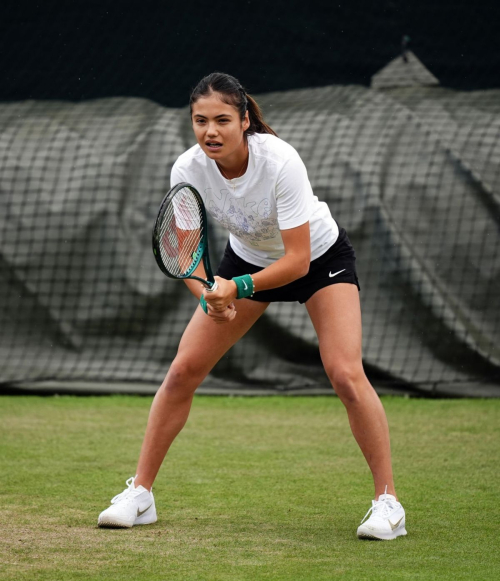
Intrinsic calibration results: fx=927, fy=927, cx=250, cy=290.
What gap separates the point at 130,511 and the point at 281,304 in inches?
128

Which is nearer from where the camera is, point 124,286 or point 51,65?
point 124,286

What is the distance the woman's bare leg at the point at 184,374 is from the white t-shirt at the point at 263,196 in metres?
0.25

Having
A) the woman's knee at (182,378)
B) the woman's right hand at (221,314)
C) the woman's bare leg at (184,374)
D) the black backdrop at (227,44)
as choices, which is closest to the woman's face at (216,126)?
the woman's right hand at (221,314)

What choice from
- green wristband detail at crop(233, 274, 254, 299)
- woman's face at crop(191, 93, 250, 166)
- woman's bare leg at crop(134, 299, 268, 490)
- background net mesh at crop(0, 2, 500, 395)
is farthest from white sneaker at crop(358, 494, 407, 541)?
background net mesh at crop(0, 2, 500, 395)

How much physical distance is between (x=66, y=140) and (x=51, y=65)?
151 centimetres

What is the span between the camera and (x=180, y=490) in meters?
3.79

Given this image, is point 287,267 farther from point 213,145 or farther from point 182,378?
point 182,378

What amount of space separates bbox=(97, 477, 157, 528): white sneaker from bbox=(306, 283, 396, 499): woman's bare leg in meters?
0.77

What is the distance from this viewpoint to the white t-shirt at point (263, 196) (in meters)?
2.97

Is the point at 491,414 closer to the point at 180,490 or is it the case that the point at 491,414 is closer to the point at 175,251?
the point at 180,490

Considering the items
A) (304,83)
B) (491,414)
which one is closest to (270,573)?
(491,414)

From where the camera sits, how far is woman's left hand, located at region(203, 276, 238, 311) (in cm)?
284

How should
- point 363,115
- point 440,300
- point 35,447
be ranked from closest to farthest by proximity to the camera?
point 35,447 < point 440,300 < point 363,115

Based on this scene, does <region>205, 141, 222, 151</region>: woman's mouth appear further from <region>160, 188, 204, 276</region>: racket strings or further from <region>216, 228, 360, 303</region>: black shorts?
<region>216, 228, 360, 303</region>: black shorts
